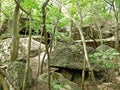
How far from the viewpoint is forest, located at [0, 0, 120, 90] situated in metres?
6.45

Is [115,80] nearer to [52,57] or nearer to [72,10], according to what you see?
[52,57]

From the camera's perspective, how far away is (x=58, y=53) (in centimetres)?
1173

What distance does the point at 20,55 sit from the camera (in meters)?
13.8

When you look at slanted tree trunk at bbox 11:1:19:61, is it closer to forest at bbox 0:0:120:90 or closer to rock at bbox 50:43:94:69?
forest at bbox 0:0:120:90

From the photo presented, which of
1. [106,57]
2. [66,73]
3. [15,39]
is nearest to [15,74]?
[15,39]

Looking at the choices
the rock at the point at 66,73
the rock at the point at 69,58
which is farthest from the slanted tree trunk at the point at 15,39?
the rock at the point at 66,73

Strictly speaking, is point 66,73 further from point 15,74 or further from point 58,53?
point 15,74

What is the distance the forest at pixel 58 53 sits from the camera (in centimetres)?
645

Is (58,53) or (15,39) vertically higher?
(15,39)

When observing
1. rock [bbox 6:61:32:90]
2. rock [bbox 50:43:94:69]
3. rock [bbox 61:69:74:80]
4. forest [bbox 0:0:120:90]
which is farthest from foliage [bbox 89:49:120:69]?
rock [bbox 61:69:74:80]

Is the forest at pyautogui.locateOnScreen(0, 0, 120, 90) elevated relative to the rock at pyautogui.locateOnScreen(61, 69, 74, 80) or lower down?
elevated

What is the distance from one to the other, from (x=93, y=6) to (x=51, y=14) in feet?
16.9

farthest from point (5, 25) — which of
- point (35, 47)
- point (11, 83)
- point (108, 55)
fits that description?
point (108, 55)

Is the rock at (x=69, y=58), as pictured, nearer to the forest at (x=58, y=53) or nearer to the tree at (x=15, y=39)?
the forest at (x=58, y=53)
